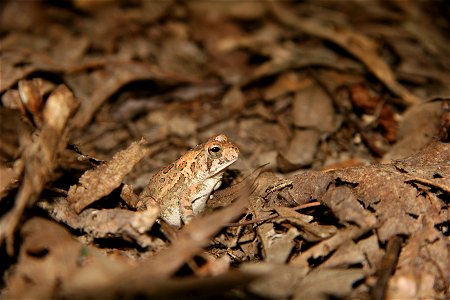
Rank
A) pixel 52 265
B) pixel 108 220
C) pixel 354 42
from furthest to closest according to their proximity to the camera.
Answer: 1. pixel 354 42
2. pixel 108 220
3. pixel 52 265

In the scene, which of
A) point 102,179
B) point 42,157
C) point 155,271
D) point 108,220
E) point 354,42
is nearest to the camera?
point 155,271

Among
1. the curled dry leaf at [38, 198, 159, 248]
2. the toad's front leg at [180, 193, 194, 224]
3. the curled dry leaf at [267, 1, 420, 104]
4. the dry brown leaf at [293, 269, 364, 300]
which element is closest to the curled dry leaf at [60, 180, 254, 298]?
the curled dry leaf at [38, 198, 159, 248]

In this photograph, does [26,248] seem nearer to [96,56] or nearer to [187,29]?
[96,56]

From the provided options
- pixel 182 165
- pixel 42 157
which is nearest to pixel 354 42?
pixel 182 165

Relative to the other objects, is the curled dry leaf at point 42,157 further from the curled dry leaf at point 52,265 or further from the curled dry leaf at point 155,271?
the curled dry leaf at point 155,271

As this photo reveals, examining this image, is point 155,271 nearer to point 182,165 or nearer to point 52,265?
point 52,265

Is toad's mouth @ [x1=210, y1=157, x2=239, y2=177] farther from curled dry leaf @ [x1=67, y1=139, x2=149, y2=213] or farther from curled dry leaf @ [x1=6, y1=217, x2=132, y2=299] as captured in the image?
curled dry leaf @ [x1=6, y1=217, x2=132, y2=299]

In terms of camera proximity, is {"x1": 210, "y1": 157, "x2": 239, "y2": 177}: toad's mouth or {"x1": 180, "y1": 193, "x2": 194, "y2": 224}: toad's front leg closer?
{"x1": 180, "y1": 193, "x2": 194, "y2": 224}: toad's front leg
